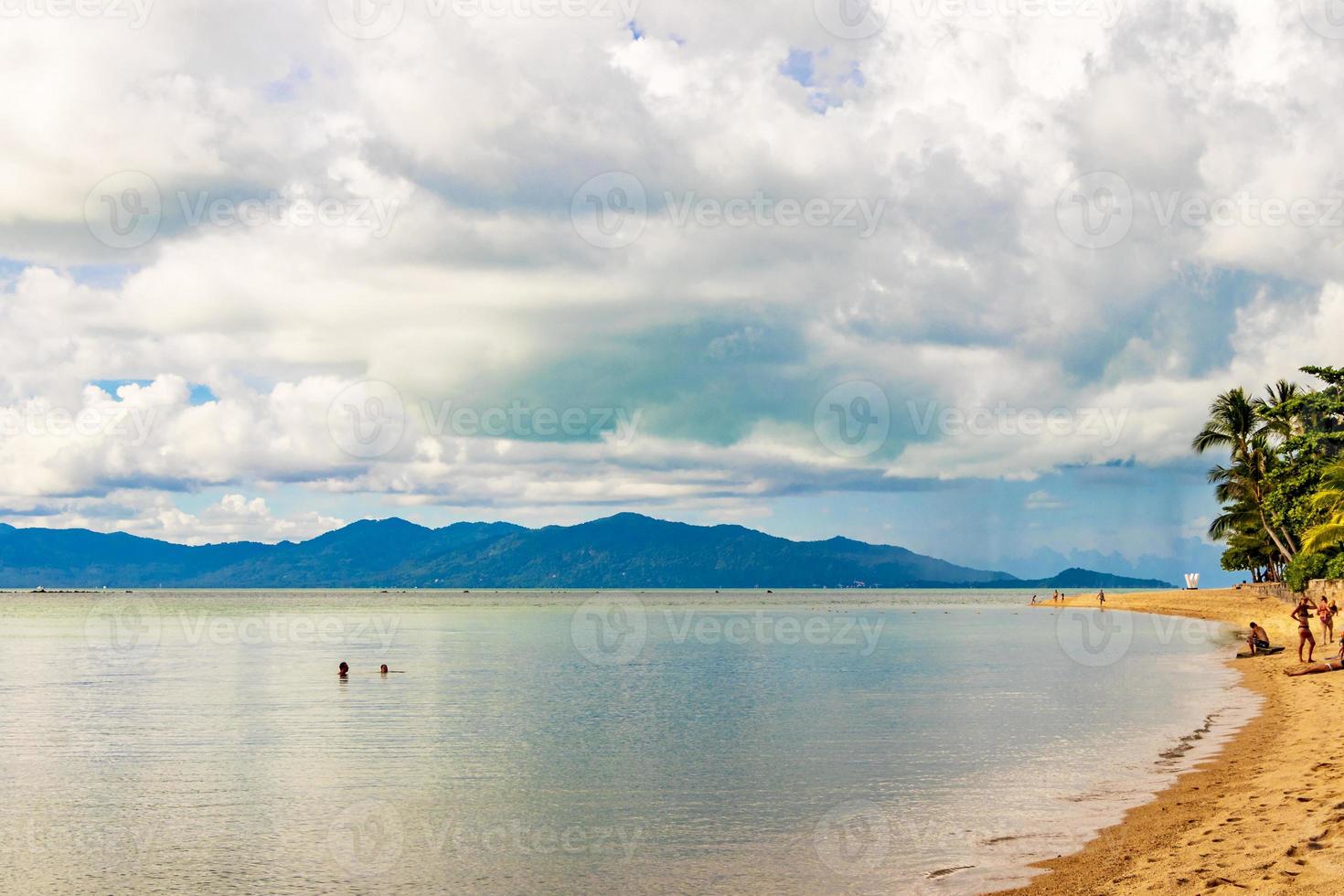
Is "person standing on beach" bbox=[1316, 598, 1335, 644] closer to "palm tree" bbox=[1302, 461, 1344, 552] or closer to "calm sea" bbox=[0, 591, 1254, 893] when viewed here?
"palm tree" bbox=[1302, 461, 1344, 552]

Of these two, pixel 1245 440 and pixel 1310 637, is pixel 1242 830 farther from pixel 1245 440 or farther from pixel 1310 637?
pixel 1245 440

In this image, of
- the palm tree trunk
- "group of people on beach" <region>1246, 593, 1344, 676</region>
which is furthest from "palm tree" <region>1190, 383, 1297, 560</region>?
"group of people on beach" <region>1246, 593, 1344, 676</region>

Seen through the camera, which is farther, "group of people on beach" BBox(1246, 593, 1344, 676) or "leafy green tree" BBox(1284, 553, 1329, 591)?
"leafy green tree" BBox(1284, 553, 1329, 591)

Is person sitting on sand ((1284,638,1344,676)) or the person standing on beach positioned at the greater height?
the person standing on beach

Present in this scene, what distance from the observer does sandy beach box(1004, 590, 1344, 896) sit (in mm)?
14352

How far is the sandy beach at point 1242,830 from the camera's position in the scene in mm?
Answer: 14352

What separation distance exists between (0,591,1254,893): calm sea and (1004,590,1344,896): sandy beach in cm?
96

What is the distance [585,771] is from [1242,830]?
1586cm

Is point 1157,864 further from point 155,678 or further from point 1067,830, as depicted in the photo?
point 155,678

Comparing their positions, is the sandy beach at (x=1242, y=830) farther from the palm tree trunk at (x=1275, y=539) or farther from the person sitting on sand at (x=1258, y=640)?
the palm tree trunk at (x=1275, y=539)

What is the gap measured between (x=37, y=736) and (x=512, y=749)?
51.8ft

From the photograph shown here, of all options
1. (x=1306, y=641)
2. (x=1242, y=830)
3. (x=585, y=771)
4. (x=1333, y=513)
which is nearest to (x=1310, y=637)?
(x=1306, y=641)

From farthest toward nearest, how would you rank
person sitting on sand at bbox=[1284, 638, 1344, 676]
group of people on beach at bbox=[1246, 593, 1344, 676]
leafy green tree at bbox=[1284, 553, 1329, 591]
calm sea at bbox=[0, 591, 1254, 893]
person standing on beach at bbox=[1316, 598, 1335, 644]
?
leafy green tree at bbox=[1284, 553, 1329, 591] → person standing on beach at bbox=[1316, 598, 1335, 644] → group of people on beach at bbox=[1246, 593, 1344, 676] → person sitting on sand at bbox=[1284, 638, 1344, 676] → calm sea at bbox=[0, 591, 1254, 893]

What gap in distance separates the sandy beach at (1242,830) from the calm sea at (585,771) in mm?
961
